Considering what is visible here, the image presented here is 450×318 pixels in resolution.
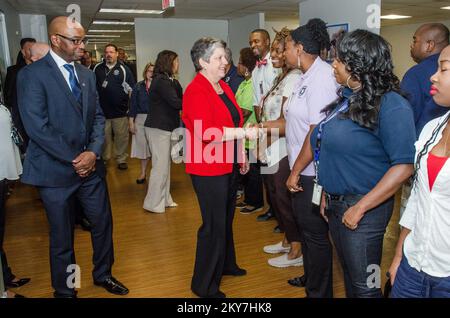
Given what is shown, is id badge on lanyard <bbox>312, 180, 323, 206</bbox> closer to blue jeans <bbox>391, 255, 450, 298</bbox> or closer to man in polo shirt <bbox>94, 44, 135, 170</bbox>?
blue jeans <bbox>391, 255, 450, 298</bbox>

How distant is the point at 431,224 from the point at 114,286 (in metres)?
2.16

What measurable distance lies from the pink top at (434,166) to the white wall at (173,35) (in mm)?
9340

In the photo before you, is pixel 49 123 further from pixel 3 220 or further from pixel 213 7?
pixel 213 7

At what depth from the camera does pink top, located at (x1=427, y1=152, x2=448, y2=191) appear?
1.41 meters

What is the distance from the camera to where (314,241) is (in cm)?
240

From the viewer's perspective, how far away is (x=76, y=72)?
2598 millimetres

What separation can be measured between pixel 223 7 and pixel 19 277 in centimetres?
684

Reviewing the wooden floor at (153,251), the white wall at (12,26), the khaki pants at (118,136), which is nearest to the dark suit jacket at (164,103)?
the wooden floor at (153,251)

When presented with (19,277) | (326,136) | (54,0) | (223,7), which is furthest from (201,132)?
(223,7)

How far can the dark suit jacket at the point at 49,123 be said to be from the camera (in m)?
2.39

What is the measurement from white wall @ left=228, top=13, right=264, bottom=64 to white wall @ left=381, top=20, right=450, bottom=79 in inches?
220

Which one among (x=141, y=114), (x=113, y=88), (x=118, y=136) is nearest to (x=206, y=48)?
(x=141, y=114)

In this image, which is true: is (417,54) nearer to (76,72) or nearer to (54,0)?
(76,72)

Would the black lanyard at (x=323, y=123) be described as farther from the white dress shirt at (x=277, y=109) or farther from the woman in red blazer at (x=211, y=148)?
the white dress shirt at (x=277, y=109)
